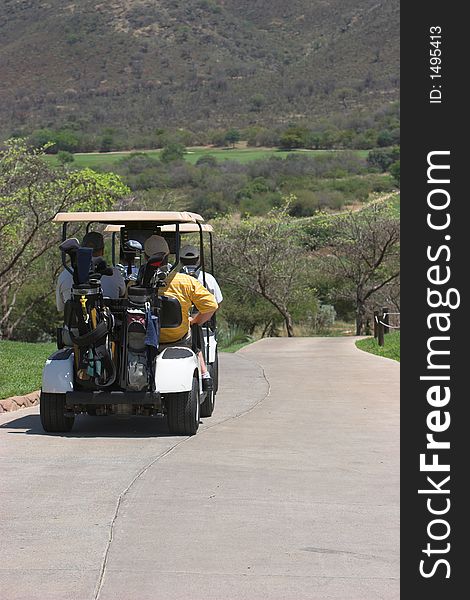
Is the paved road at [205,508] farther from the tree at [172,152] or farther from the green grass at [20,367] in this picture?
the tree at [172,152]

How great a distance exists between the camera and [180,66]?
114 meters

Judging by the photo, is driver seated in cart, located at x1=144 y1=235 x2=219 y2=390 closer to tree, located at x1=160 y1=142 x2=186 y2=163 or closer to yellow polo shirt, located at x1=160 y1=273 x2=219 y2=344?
yellow polo shirt, located at x1=160 y1=273 x2=219 y2=344

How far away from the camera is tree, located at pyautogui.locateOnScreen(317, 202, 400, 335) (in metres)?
42.9

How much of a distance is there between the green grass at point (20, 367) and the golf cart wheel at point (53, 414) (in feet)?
7.83

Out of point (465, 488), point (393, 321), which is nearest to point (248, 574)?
point (465, 488)

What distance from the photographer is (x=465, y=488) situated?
6.74 m

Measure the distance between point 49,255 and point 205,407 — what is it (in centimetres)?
2359

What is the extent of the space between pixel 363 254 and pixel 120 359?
107 feet

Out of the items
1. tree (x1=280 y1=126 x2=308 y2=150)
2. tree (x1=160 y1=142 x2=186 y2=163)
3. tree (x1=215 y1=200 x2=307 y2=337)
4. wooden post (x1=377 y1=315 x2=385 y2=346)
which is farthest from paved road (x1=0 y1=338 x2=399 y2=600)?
tree (x1=280 y1=126 x2=308 y2=150)

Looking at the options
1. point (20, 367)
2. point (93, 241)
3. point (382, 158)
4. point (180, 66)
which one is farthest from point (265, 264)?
point (180, 66)

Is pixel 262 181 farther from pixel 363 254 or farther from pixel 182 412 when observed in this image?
pixel 182 412

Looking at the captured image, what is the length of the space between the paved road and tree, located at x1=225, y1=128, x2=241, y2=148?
95.3 metres

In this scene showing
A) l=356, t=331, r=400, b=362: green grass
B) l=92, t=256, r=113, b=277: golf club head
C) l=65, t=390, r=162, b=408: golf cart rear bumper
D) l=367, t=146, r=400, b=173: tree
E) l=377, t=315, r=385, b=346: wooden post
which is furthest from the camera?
l=367, t=146, r=400, b=173: tree

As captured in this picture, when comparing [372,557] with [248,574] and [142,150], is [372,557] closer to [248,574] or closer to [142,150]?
[248,574]
